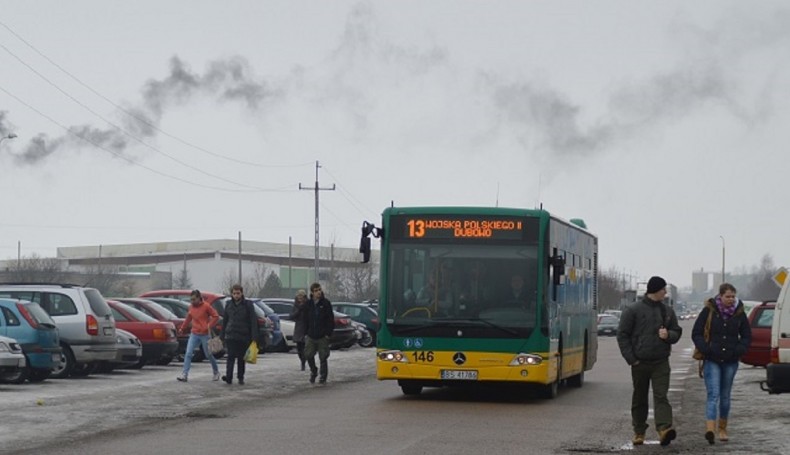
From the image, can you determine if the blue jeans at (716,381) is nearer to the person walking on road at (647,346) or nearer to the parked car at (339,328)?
the person walking on road at (647,346)

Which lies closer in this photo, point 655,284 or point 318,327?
point 655,284

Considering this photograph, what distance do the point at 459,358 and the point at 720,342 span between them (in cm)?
623

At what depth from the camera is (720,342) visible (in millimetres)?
16609

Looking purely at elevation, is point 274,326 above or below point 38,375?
above

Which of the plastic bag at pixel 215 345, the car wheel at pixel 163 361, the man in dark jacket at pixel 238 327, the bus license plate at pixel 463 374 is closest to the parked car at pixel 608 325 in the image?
the car wheel at pixel 163 361

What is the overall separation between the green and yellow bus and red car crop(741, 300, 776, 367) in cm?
919

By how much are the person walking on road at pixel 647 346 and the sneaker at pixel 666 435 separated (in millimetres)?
245

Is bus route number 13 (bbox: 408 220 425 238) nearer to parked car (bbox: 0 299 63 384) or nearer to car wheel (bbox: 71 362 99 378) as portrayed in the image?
parked car (bbox: 0 299 63 384)

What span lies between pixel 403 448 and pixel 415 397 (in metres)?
8.61

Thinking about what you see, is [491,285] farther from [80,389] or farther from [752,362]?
[752,362]

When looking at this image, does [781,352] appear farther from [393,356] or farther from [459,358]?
[393,356]

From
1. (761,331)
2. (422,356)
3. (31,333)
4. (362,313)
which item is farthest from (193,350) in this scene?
A: (362,313)

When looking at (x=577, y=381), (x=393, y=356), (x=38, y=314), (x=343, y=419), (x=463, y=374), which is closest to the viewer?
(x=343, y=419)

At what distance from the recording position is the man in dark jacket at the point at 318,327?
2823cm
